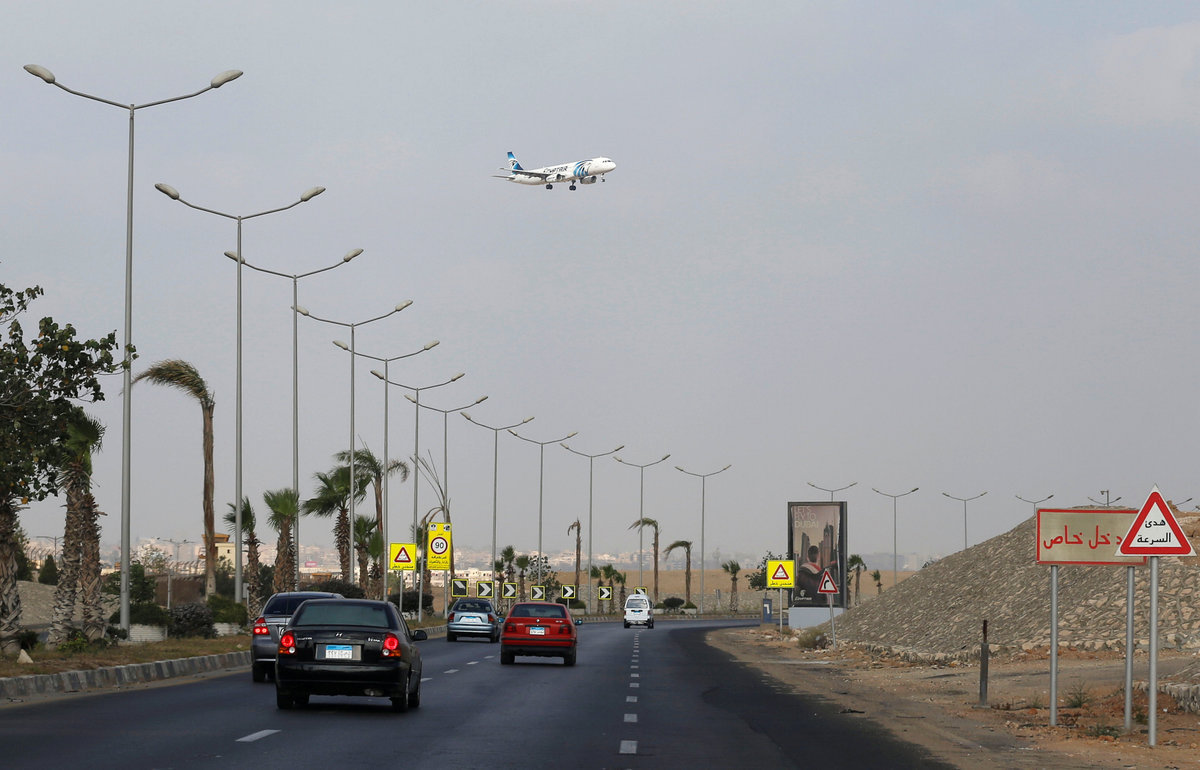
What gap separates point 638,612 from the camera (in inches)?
3546

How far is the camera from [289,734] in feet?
56.0

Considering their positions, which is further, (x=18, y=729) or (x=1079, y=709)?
(x=1079, y=709)

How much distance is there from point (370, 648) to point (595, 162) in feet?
289

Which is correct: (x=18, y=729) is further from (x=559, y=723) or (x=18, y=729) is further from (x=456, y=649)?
(x=456, y=649)

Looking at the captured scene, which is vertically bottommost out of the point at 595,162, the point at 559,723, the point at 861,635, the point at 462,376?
the point at 861,635

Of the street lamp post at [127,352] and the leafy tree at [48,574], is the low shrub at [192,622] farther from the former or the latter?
the leafy tree at [48,574]

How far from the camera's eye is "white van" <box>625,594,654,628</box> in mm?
89812

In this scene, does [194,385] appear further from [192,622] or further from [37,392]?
[37,392]

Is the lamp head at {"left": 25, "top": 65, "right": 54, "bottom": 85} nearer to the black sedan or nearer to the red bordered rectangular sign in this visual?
the black sedan

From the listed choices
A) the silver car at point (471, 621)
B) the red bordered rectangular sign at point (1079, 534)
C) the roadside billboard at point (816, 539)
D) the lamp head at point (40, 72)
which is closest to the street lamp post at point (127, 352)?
the lamp head at point (40, 72)

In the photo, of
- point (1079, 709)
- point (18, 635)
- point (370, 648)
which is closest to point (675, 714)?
point (370, 648)

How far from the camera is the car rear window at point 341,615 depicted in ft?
68.9

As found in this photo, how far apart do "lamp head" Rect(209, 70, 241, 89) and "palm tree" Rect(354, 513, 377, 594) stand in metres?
46.0

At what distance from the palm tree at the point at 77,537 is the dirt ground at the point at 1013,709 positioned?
632 inches
